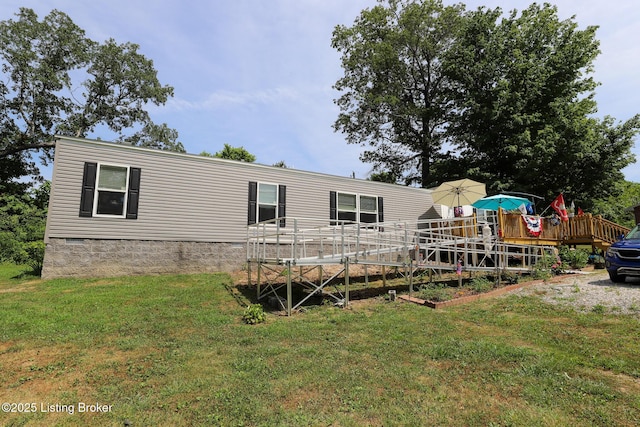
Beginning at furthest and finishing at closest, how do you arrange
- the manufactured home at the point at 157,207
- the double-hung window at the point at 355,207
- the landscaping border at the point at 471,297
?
the double-hung window at the point at 355,207 → the manufactured home at the point at 157,207 → the landscaping border at the point at 471,297

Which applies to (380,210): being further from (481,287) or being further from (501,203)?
(481,287)

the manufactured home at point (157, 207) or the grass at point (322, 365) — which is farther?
the manufactured home at point (157, 207)

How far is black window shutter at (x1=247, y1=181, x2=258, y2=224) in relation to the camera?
11500mm

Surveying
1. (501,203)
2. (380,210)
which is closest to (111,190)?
(380,210)

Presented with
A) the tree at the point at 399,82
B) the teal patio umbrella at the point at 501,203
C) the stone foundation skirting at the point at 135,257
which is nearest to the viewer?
the stone foundation skirting at the point at 135,257

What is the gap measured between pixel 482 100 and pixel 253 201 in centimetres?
1679

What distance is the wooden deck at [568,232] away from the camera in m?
11.9

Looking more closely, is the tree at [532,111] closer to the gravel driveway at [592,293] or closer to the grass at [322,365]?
the gravel driveway at [592,293]

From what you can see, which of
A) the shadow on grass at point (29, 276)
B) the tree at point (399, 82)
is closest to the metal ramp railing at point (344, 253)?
the shadow on grass at point (29, 276)

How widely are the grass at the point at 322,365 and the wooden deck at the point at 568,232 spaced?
5.80 metres

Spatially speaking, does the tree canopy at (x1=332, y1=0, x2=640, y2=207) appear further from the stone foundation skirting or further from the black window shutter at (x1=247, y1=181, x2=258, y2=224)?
the stone foundation skirting

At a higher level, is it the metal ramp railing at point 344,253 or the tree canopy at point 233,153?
the tree canopy at point 233,153

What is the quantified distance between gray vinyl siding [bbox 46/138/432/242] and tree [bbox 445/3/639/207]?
12.7 meters

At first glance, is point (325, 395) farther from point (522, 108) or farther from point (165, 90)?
point (165, 90)
